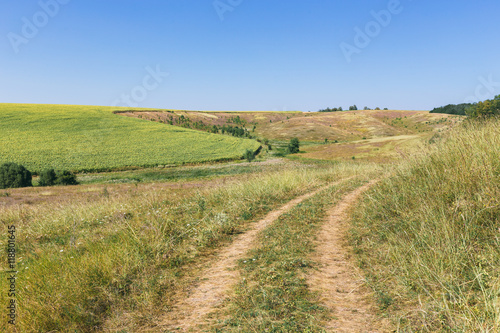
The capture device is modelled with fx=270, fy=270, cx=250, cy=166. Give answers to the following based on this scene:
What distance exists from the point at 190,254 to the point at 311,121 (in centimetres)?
11847

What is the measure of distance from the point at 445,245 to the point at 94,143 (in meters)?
70.2

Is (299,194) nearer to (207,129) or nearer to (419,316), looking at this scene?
(419,316)

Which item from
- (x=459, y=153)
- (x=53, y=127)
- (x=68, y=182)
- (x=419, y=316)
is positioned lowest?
(x=68, y=182)

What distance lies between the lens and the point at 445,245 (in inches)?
166

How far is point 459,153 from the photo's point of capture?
6254 mm

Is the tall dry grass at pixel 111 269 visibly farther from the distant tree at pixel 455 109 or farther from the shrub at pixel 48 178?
the distant tree at pixel 455 109

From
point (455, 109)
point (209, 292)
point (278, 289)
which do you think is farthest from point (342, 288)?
point (455, 109)

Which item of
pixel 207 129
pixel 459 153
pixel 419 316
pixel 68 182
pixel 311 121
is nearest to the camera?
pixel 419 316

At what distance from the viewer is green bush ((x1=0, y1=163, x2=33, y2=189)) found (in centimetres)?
3841

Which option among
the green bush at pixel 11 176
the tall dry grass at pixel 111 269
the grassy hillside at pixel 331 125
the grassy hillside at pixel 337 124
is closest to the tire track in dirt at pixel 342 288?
the tall dry grass at pixel 111 269

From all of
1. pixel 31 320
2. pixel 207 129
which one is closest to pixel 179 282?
pixel 31 320

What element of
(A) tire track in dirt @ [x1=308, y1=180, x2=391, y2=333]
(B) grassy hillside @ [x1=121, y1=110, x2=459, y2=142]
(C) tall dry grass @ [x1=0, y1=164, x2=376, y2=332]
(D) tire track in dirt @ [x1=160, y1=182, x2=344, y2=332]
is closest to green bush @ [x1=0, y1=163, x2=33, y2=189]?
(C) tall dry grass @ [x1=0, y1=164, x2=376, y2=332]

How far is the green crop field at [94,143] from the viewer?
2040 inches

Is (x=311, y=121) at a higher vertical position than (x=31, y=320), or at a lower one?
higher
